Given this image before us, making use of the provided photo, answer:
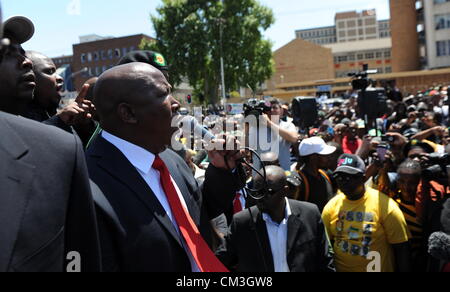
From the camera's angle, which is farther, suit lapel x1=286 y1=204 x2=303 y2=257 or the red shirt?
A: the red shirt

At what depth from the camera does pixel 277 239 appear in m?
3.15

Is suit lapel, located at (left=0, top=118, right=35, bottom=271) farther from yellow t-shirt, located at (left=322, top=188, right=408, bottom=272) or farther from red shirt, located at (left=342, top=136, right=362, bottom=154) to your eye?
red shirt, located at (left=342, top=136, right=362, bottom=154)

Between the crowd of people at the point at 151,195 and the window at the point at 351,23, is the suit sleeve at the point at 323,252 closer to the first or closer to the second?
the crowd of people at the point at 151,195

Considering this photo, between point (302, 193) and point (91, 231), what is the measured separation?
3387mm

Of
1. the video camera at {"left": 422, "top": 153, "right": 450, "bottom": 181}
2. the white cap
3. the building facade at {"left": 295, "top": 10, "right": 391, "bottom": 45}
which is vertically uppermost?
the building facade at {"left": 295, "top": 10, "right": 391, "bottom": 45}

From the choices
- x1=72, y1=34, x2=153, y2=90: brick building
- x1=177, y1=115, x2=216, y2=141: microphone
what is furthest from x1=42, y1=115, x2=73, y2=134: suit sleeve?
x1=72, y1=34, x2=153, y2=90: brick building

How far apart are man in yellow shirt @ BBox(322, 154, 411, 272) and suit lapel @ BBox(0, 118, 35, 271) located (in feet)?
10.1

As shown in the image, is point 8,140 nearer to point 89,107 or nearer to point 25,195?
point 25,195

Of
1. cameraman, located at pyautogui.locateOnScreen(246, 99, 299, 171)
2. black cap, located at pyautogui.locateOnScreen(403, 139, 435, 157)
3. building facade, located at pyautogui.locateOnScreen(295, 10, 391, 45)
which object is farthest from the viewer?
building facade, located at pyautogui.locateOnScreen(295, 10, 391, 45)

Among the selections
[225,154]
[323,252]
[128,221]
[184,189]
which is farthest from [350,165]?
[128,221]

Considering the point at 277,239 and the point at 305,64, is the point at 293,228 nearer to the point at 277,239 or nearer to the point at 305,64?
the point at 277,239

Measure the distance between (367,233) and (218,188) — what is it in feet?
6.76

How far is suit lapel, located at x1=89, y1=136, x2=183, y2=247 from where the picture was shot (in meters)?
1.58

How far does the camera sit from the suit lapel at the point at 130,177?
1583 millimetres
